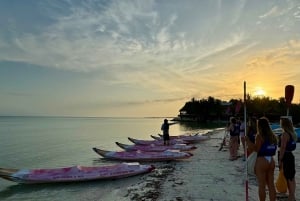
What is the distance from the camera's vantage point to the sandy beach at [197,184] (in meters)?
10.1

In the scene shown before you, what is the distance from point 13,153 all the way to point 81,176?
21473 mm

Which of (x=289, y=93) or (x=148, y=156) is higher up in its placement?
(x=289, y=93)

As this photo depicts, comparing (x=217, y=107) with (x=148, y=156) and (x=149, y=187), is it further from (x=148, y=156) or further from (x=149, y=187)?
(x=149, y=187)

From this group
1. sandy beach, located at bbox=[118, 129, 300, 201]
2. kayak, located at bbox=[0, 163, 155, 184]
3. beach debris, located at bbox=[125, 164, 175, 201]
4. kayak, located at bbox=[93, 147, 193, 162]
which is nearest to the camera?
sandy beach, located at bbox=[118, 129, 300, 201]

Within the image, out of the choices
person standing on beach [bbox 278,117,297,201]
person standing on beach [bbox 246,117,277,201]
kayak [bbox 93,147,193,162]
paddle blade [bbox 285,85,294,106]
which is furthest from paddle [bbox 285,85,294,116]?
kayak [bbox 93,147,193,162]

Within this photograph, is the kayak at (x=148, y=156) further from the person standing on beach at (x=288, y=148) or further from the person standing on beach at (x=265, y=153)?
the person standing on beach at (x=265, y=153)

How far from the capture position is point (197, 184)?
474 inches

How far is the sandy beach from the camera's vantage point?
1014 centimetres

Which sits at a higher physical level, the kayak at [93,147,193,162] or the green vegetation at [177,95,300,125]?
the green vegetation at [177,95,300,125]

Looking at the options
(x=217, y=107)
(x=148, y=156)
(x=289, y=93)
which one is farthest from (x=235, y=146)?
(x=217, y=107)

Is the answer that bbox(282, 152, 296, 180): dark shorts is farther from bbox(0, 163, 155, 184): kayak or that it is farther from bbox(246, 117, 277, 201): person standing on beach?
bbox(0, 163, 155, 184): kayak

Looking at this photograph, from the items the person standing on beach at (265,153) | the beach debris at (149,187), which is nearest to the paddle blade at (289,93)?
the person standing on beach at (265,153)

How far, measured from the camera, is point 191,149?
2338 centimetres

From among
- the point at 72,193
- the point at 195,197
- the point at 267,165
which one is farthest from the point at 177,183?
the point at 267,165
